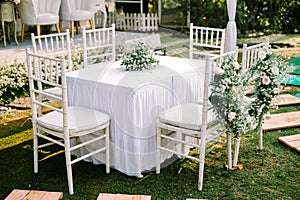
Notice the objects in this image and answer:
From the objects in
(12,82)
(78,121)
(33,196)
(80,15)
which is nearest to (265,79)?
(78,121)

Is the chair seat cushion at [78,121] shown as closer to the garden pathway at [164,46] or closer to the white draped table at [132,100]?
the white draped table at [132,100]

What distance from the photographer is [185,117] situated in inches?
131

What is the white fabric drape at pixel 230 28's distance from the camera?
195 inches

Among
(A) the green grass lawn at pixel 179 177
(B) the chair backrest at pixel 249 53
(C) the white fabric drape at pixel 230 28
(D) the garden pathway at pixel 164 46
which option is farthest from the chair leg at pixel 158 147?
(D) the garden pathway at pixel 164 46

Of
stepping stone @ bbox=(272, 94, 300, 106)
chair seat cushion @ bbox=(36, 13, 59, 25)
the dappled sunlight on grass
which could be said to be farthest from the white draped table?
chair seat cushion @ bbox=(36, 13, 59, 25)

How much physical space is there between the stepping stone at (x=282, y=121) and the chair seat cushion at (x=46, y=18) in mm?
4198

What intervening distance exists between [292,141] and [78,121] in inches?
88.5

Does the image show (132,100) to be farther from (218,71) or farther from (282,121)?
(282,121)

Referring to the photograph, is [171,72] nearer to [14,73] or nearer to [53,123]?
[53,123]

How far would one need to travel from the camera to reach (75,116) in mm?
3398

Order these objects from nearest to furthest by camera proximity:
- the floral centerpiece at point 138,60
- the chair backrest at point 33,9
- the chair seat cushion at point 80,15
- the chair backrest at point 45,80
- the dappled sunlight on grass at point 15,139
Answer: the chair backrest at point 45,80
the floral centerpiece at point 138,60
the dappled sunlight on grass at point 15,139
the chair backrest at point 33,9
the chair seat cushion at point 80,15

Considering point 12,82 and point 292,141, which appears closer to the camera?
point 292,141

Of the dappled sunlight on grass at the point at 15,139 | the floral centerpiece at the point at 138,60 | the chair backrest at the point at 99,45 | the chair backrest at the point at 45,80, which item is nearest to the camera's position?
the chair backrest at the point at 45,80

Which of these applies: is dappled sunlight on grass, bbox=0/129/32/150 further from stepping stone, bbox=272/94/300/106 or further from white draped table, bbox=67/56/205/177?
stepping stone, bbox=272/94/300/106
